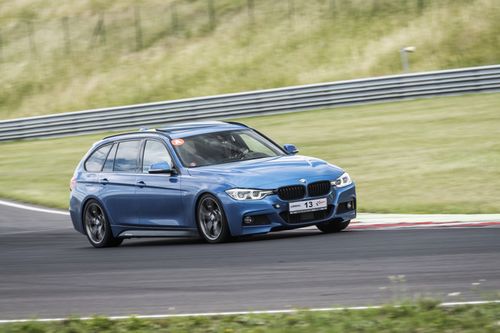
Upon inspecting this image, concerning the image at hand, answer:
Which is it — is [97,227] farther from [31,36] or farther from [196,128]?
[31,36]

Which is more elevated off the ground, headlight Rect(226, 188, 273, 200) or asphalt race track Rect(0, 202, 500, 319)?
headlight Rect(226, 188, 273, 200)

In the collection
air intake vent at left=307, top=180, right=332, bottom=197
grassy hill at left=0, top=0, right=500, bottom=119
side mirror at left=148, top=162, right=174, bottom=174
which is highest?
grassy hill at left=0, top=0, right=500, bottom=119

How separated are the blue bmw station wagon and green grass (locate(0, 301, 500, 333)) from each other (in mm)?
4886

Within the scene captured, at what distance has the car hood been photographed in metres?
Answer: 12.5

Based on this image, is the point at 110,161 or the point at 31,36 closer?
the point at 110,161

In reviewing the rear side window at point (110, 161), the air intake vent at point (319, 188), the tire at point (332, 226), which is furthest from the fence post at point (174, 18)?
the air intake vent at point (319, 188)

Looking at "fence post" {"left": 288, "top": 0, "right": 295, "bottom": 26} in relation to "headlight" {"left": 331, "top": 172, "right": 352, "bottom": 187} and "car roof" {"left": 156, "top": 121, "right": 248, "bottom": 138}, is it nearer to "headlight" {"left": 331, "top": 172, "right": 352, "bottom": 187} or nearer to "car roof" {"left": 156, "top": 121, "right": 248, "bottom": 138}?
"car roof" {"left": 156, "top": 121, "right": 248, "bottom": 138}

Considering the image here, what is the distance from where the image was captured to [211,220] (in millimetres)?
12727

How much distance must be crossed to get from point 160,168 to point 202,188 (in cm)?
72

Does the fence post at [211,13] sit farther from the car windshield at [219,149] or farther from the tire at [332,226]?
the tire at [332,226]

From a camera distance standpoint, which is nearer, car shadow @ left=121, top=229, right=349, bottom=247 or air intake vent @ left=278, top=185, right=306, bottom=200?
air intake vent @ left=278, top=185, right=306, bottom=200

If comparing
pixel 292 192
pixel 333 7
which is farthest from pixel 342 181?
pixel 333 7

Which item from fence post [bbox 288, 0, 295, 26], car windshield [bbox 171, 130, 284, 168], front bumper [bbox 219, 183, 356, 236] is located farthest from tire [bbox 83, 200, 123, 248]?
fence post [bbox 288, 0, 295, 26]

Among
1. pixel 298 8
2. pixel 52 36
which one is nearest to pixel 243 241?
pixel 298 8
